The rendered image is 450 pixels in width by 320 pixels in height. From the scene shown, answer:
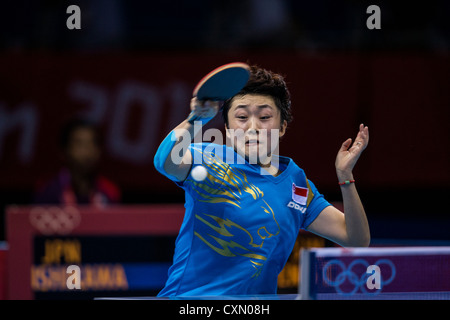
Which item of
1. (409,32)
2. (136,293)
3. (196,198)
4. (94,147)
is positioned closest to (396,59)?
(409,32)

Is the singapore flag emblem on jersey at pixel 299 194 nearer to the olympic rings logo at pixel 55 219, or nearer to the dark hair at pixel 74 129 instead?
the olympic rings logo at pixel 55 219

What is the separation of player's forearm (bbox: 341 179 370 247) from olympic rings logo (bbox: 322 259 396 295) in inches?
18.2

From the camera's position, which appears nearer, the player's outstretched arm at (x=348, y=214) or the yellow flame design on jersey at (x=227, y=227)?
the yellow flame design on jersey at (x=227, y=227)

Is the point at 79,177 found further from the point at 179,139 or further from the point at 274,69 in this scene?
the point at 179,139

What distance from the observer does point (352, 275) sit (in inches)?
153

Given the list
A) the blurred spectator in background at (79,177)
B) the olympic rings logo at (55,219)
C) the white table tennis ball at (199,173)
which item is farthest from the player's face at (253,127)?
the blurred spectator in background at (79,177)

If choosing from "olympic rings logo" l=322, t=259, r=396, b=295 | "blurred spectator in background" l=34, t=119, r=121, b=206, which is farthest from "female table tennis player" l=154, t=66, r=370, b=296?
"blurred spectator in background" l=34, t=119, r=121, b=206

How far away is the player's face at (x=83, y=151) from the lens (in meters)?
6.12

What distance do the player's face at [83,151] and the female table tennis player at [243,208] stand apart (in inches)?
126

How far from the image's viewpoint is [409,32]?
7359mm

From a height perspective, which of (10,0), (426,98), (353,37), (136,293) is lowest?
(136,293)

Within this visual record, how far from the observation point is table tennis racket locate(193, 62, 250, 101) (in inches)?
104
